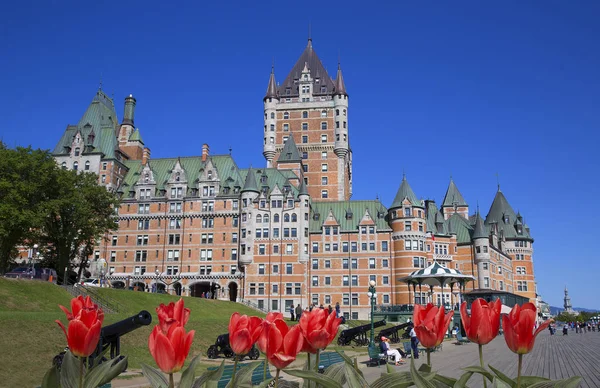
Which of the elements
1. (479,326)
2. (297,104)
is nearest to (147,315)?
(479,326)

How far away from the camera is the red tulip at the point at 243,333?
148 inches

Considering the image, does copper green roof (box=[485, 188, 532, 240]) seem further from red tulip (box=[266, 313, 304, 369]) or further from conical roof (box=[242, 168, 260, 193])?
red tulip (box=[266, 313, 304, 369])

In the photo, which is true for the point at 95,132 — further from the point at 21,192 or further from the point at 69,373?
the point at 69,373

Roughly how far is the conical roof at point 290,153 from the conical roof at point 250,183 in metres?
8.42

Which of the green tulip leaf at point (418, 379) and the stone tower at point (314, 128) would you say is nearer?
the green tulip leaf at point (418, 379)

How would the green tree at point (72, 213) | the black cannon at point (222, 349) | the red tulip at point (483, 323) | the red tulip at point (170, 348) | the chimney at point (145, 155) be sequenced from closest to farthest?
the red tulip at point (170, 348) → the red tulip at point (483, 323) → the black cannon at point (222, 349) → the green tree at point (72, 213) → the chimney at point (145, 155)

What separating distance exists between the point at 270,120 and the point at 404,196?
94.8ft

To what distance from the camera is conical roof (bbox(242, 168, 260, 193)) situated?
75.0 metres

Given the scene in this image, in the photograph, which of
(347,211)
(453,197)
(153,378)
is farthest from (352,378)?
(453,197)

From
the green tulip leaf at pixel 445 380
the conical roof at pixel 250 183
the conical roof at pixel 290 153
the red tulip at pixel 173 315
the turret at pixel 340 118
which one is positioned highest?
the turret at pixel 340 118

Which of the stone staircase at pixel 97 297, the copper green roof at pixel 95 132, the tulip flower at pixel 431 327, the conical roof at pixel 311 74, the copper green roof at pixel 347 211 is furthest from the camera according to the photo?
the conical roof at pixel 311 74

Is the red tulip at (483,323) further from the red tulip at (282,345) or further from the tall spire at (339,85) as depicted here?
the tall spire at (339,85)

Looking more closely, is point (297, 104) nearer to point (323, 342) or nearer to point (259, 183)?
point (259, 183)

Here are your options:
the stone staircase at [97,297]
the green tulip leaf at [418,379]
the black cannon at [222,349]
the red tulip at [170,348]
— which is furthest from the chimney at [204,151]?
the green tulip leaf at [418,379]
